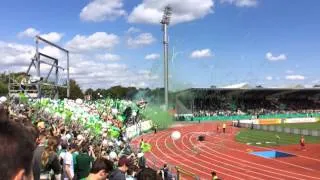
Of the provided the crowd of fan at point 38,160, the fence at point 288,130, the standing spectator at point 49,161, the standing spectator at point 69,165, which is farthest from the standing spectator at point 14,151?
the fence at point 288,130

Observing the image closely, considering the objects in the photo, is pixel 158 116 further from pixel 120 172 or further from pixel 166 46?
pixel 120 172

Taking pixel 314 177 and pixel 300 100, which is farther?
pixel 300 100

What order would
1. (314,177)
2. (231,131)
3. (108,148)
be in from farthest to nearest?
(231,131) < (314,177) < (108,148)

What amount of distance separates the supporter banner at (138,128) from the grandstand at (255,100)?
4450 centimetres

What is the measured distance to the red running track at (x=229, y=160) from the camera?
3288 cm

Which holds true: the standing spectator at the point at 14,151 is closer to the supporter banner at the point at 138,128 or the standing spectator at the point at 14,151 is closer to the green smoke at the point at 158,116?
the supporter banner at the point at 138,128

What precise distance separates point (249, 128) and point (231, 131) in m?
5.72

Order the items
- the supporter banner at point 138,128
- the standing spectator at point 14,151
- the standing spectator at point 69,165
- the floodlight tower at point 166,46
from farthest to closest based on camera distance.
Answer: the floodlight tower at point 166,46 < the supporter banner at point 138,128 < the standing spectator at point 69,165 < the standing spectator at point 14,151

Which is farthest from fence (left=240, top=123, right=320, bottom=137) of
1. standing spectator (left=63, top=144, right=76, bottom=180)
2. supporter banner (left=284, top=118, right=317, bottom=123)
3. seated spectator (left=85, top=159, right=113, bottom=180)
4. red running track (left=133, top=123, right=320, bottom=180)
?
seated spectator (left=85, top=159, right=113, bottom=180)

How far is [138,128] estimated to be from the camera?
56.0m

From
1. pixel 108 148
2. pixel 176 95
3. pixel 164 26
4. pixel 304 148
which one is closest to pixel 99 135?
pixel 108 148

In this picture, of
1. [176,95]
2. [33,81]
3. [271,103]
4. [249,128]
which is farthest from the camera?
[271,103]

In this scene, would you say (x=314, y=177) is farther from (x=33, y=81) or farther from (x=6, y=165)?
(x=6, y=165)

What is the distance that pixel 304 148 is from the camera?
44.9m
